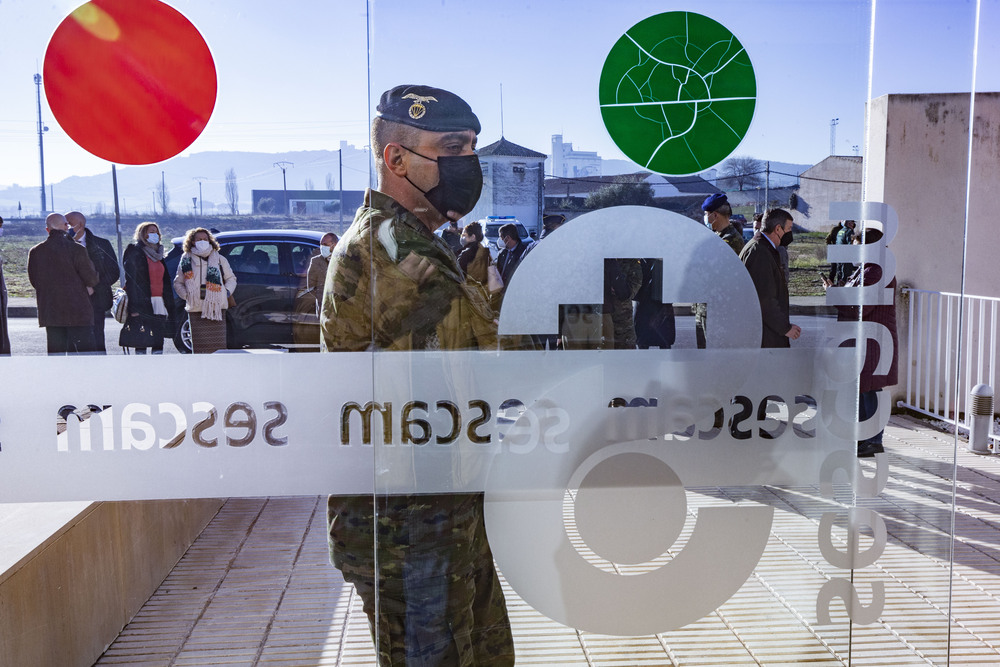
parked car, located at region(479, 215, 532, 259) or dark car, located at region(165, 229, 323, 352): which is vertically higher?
parked car, located at region(479, 215, 532, 259)

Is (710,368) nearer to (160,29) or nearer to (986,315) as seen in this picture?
(160,29)

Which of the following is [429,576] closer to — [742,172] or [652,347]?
[652,347]

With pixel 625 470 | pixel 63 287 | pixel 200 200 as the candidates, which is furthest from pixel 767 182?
pixel 63 287

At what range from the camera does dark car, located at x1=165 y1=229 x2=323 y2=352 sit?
Result: 1.52 meters

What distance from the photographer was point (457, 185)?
57.4 inches

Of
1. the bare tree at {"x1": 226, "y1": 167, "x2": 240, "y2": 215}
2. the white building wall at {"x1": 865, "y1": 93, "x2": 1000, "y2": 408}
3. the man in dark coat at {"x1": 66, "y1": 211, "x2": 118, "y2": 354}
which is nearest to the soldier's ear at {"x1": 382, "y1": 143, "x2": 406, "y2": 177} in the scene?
the bare tree at {"x1": 226, "y1": 167, "x2": 240, "y2": 215}

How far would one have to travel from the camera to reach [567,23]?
1433 mm

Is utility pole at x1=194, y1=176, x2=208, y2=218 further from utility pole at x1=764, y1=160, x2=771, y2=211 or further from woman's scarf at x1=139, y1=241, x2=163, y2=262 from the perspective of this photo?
utility pole at x1=764, y1=160, x2=771, y2=211

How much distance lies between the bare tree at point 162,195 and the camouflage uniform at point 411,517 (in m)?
0.32

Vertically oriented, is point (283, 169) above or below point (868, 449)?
above

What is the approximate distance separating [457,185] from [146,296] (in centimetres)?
62

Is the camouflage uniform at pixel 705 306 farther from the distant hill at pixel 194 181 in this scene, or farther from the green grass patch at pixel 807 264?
the distant hill at pixel 194 181

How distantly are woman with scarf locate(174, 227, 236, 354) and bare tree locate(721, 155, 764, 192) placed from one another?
0.93m

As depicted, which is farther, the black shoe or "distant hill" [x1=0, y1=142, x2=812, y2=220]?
the black shoe
